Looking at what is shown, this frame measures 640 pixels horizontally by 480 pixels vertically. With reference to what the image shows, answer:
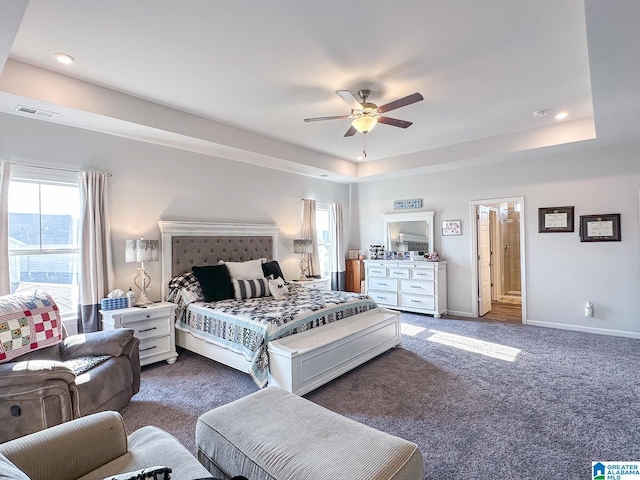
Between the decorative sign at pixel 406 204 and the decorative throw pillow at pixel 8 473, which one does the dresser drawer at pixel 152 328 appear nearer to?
the decorative throw pillow at pixel 8 473

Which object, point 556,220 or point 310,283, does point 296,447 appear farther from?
point 556,220

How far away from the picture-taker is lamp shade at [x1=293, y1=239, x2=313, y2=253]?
18.5 ft

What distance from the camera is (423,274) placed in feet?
19.0

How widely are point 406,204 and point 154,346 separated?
488 centimetres

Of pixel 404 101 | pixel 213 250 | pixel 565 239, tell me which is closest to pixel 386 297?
pixel 565 239

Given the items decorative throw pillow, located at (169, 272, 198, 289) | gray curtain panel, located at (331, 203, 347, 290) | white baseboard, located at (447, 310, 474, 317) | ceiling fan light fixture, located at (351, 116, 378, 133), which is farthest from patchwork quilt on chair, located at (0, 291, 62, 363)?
white baseboard, located at (447, 310, 474, 317)

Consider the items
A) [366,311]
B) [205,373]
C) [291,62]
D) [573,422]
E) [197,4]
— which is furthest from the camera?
[366,311]

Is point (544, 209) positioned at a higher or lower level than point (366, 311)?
higher

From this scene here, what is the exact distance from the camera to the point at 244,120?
4129mm

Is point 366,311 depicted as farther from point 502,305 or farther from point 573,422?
point 502,305

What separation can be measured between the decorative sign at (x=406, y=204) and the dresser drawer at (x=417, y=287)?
1.46 m

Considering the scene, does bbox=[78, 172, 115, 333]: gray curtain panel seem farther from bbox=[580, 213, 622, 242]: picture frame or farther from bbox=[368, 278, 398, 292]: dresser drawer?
bbox=[580, 213, 622, 242]: picture frame

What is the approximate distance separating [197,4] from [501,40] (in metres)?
2.18

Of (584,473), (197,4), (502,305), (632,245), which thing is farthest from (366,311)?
(502,305)
